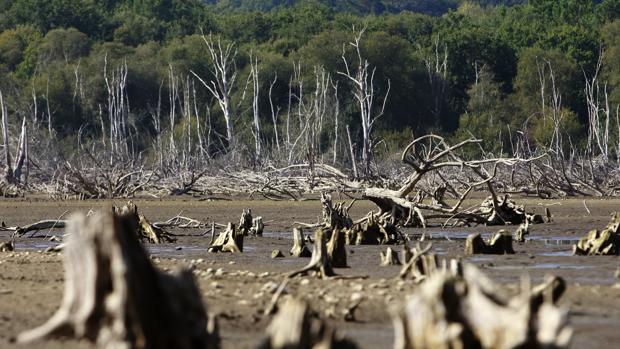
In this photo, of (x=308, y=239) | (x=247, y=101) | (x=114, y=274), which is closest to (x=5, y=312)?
(x=114, y=274)

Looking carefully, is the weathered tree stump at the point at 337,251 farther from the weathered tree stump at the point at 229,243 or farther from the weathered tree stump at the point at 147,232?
the weathered tree stump at the point at 147,232

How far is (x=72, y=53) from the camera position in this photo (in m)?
60.8

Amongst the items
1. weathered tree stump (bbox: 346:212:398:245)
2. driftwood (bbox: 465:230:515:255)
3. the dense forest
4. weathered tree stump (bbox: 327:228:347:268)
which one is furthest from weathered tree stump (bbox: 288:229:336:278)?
the dense forest

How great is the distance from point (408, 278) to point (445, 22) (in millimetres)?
57757

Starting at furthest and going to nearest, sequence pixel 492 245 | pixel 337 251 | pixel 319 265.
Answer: pixel 492 245
pixel 337 251
pixel 319 265

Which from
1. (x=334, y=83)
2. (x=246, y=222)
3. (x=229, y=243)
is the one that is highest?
(x=334, y=83)

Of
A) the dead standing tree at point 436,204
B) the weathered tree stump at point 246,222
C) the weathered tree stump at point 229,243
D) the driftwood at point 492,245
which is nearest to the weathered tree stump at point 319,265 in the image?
the driftwood at point 492,245

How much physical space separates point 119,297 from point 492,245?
7.98 meters

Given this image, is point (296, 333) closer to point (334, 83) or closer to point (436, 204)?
point (436, 204)

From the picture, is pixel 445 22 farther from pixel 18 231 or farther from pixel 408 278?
pixel 408 278

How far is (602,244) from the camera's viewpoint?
474 inches

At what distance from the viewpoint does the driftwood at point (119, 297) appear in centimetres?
469

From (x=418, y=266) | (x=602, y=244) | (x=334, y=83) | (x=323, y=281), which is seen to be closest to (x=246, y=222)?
(x=602, y=244)

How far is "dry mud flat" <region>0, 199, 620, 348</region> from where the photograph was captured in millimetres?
7324
